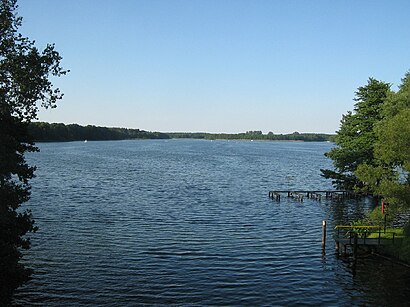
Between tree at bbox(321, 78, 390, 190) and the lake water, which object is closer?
the lake water

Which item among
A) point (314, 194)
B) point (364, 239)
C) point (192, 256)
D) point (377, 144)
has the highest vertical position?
point (377, 144)

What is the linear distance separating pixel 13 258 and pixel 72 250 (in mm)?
14645

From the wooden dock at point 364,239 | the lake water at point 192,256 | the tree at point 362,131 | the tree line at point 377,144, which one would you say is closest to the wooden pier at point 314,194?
the tree line at point 377,144

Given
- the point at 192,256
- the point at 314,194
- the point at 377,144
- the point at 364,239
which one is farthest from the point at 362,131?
the point at 192,256

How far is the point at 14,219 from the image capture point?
74.4 ft

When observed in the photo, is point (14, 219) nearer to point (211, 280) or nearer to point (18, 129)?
point (18, 129)

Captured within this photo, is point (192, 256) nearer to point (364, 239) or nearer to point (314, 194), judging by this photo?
point (364, 239)

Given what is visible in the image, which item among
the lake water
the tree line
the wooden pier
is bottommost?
the lake water

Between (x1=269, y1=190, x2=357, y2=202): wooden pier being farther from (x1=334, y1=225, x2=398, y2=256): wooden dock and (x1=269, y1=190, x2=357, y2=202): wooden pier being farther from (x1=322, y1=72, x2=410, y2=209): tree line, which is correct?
(x1=334, y1=225, x2=398, y2=256): wooden dock

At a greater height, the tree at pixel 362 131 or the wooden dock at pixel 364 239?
the tree at pixel 362 131

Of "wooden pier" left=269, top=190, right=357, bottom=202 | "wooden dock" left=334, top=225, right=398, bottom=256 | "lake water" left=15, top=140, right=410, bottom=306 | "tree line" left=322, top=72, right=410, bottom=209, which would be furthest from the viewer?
"wooden pier" left=269, top=190, right=357, bottom=202

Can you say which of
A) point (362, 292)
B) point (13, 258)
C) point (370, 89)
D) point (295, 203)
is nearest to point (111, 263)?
point (13, 258)

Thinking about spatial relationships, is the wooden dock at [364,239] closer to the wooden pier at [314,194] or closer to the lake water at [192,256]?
the lake water at [192,256]

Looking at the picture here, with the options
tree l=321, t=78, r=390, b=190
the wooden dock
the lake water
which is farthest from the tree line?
the lake water
